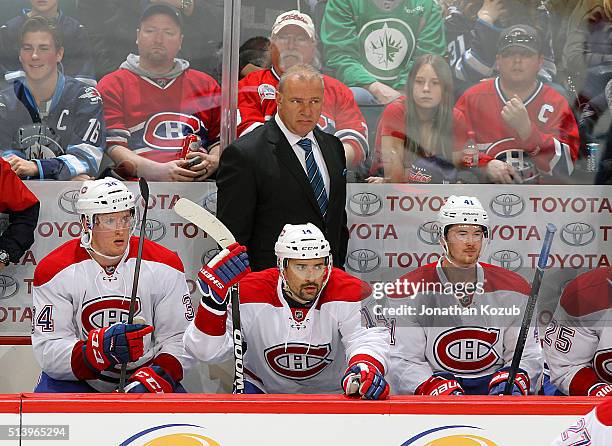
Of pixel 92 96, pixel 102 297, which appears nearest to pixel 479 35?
pixel 92 96

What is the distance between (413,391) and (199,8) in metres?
1.64

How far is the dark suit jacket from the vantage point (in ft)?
12.5

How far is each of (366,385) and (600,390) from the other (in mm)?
905

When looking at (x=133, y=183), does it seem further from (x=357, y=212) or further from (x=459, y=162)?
(x=459, y=162)

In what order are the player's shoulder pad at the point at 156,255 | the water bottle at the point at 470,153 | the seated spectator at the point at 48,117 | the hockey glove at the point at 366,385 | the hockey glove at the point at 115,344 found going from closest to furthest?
the hockey glove at the point at 366,385, the hockey glove at the point at 115,344, the player's shoulder pad at the point at 156,255, the seated spectator at the point at 48,117, the water bottle at the point at 470,153

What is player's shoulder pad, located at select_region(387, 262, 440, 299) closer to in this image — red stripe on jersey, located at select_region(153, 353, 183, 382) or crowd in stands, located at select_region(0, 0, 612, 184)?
crowd in stands, located at select_region(0, 0, 612, 184)

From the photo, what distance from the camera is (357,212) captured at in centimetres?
413

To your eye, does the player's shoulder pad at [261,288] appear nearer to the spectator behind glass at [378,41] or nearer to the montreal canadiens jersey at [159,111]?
the montreal canadiens jersey at [159,111]

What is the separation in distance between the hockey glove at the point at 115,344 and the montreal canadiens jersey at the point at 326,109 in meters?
1.00

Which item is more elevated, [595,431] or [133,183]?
[133,183]

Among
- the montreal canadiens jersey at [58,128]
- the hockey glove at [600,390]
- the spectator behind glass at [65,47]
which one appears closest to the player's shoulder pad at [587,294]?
the hockey glove at [600,390]

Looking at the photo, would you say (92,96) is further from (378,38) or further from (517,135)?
(517,135)

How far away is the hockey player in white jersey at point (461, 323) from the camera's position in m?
3.60

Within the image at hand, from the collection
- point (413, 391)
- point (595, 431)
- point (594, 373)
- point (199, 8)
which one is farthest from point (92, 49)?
point (595, 431)
